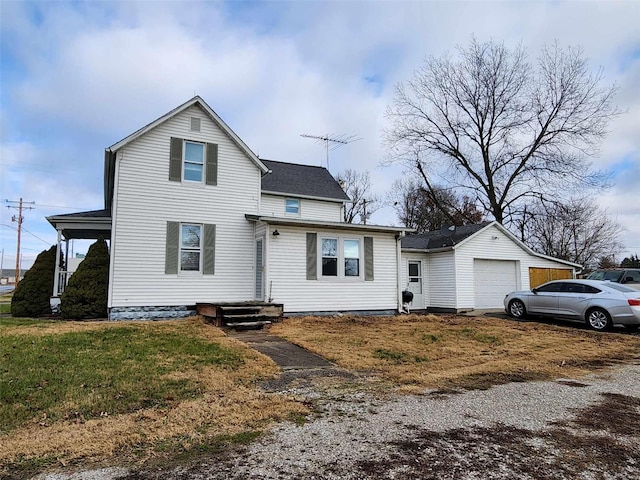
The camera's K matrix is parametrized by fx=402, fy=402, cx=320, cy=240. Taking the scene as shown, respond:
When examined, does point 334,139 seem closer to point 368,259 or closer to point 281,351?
point 368,259

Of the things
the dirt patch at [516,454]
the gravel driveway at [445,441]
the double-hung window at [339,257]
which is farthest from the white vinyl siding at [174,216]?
the dirt patch at [516,454]

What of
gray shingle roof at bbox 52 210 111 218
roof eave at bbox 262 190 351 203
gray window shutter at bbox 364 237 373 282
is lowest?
gray window shutter at bbox 364 237 373 282

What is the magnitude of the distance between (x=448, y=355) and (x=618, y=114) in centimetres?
2214

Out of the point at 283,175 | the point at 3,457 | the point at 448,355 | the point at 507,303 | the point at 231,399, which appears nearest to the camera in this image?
the point at 3,457

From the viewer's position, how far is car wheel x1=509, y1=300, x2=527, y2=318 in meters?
14.3

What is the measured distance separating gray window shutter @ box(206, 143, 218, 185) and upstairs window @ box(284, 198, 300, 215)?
17.2 ft

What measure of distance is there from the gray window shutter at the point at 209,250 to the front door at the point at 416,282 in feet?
27.2

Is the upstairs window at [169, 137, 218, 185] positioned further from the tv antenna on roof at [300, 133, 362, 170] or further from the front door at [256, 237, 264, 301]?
the tv antenna on roof at [300, 133, 362, 170]

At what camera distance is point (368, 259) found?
1398 cm

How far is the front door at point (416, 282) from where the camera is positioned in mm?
17000

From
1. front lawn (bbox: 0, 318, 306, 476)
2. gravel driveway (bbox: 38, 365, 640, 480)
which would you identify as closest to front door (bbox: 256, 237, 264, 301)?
front lawn (bbox: 0, 318, 306, 476)

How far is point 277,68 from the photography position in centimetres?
1312

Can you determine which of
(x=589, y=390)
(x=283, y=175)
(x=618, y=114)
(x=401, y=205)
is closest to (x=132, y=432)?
(x=589, y=390)

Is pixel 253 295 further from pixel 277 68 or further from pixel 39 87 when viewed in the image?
pixel 39 87
